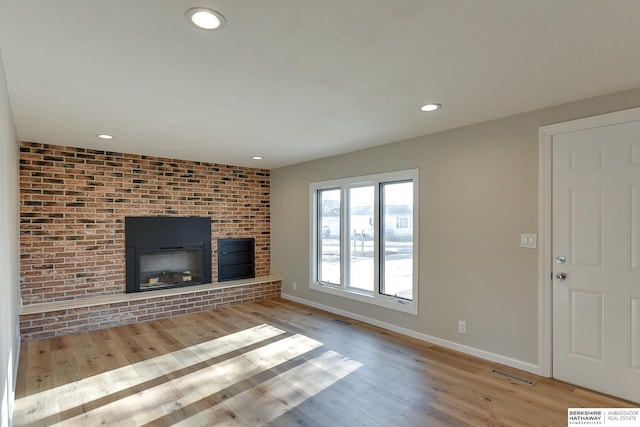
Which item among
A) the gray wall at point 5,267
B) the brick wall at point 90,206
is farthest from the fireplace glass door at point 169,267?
the gray wall at point 5,267

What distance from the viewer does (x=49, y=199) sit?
14.0ft

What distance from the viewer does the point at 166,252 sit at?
17.0ft

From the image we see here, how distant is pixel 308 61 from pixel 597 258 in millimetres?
2668

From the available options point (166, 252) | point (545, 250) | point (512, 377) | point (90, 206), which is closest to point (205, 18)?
point (545, 250)

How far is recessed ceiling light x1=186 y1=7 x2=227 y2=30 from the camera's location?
1555 mm

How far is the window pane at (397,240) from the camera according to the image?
4.12 m

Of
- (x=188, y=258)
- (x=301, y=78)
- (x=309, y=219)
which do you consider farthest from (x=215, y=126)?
(x=188, y=258)

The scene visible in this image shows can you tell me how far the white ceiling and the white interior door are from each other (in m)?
0.48

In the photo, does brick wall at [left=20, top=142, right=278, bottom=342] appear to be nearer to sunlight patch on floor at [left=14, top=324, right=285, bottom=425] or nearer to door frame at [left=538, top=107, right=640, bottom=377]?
sunlight patch on floor at [left=14, top=324, right=285, bottom=425]

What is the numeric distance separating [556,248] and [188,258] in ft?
16.0

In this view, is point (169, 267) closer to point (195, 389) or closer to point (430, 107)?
point (195, 389)

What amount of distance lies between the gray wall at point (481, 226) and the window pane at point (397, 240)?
0.22 m

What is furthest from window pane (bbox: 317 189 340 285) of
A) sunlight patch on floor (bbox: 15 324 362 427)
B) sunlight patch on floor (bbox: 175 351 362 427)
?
sunlight patch on floor (bbox: 175 351 362 427)

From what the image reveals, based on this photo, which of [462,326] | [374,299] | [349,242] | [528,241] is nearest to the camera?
[528,241]
